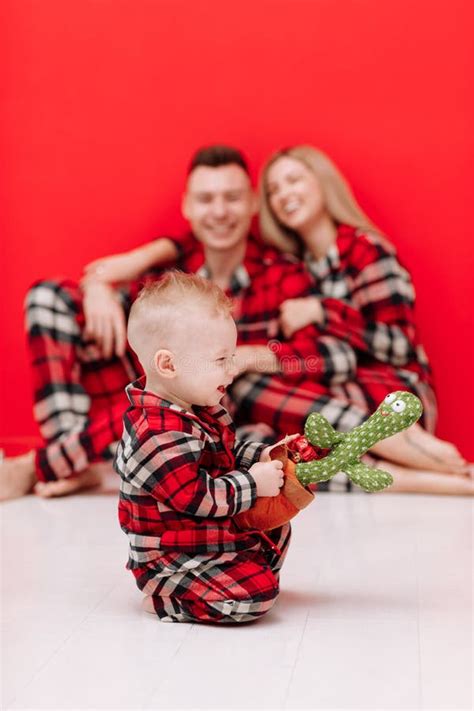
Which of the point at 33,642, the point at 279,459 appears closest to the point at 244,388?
the point at 279,459

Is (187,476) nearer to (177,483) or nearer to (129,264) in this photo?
(177,483)

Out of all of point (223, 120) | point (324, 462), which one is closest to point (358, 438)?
point (324, 462)

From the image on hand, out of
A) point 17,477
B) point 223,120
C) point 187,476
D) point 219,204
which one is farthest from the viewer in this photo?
point 223,120

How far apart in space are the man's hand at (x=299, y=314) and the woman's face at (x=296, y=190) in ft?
0.73

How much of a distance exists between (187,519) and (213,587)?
10 cm

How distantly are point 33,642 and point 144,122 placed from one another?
1.66m

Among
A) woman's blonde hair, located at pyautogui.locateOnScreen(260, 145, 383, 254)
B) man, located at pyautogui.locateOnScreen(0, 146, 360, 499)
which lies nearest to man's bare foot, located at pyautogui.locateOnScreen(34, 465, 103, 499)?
man, located at pyautogui.locateOnScreen(0, 146, 360, 499)

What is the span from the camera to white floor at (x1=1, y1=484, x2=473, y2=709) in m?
1.23

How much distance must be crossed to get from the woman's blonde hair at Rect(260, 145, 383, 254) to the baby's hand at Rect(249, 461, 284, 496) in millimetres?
1238

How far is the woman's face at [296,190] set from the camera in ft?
8.41

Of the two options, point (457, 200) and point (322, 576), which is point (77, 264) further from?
point (322, 576)

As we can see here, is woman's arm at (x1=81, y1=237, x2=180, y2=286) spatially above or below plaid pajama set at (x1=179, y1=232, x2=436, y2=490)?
above

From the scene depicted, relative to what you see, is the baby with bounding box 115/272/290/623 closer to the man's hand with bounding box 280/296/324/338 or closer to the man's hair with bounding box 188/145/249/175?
the man's hand with bounding box 280/296/324/338

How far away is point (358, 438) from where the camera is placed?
4.78ft
